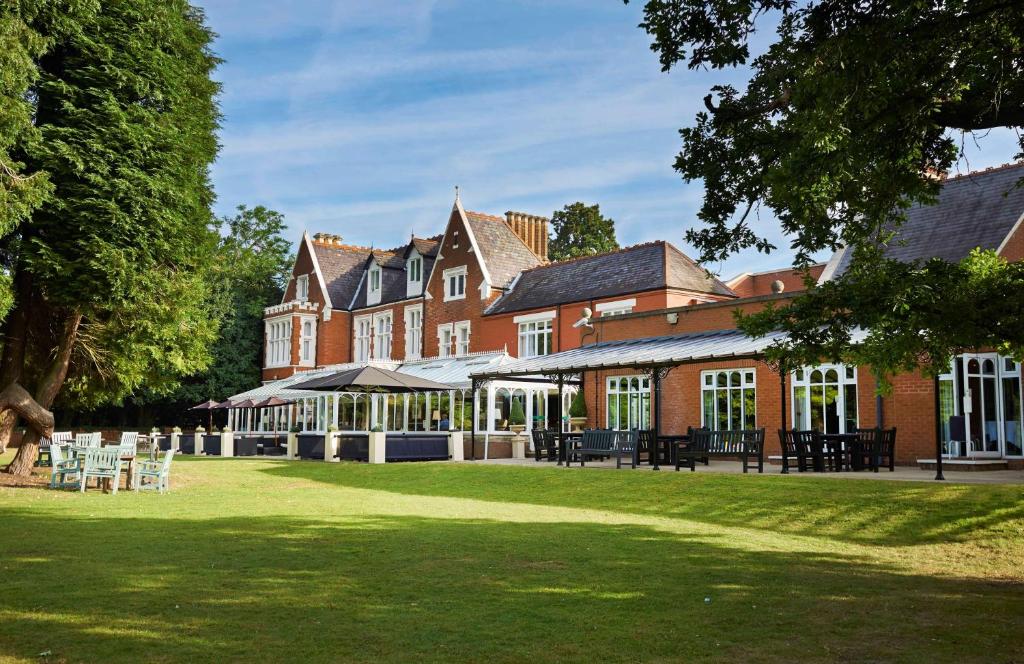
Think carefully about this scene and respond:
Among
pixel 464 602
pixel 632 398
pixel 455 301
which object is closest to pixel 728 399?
pixel 632 398

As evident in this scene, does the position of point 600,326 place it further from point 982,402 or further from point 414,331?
point 414,331

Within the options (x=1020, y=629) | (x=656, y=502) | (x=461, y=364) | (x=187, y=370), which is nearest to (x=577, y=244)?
(x=461, y=364)

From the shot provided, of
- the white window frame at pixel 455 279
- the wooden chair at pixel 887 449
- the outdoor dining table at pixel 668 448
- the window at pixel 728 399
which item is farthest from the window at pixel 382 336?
the wooden chair at pixel 887 449

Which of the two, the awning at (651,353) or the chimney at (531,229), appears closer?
the awning at (651,353)

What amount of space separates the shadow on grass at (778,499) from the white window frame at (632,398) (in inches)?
294

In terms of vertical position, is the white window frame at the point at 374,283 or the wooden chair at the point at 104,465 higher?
the white window frame at the point at 374,283

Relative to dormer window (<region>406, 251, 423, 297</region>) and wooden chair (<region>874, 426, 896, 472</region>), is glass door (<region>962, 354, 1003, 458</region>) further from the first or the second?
dormer window (<region>406, 251, 423, 297</region>)

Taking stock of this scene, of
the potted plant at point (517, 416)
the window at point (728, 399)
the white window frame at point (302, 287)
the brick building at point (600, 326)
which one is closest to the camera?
the brick building at point (600, 326)

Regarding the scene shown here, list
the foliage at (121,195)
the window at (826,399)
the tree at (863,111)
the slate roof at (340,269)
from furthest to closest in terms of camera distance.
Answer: the slate roof at (340,269) < the window at (826,399) < the foliage at (121,195) < the tree at (863,111)

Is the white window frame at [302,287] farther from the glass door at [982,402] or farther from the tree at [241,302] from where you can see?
the glass door at [982,402]

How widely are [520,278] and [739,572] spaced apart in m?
27.8

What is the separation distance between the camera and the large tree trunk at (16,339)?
18406 mm

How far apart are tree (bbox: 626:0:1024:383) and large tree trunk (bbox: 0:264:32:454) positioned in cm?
1557

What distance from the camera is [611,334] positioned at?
27531mm
